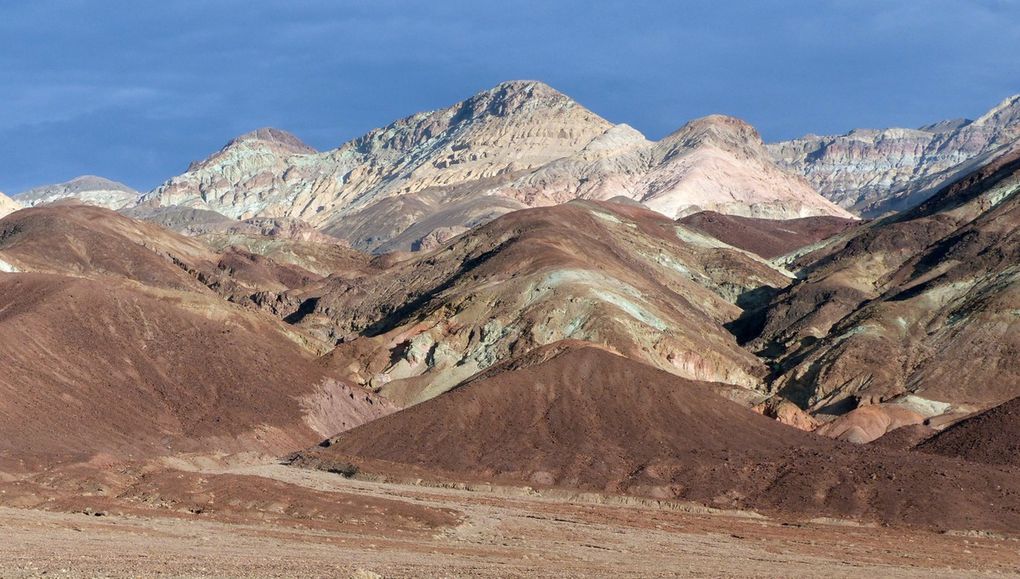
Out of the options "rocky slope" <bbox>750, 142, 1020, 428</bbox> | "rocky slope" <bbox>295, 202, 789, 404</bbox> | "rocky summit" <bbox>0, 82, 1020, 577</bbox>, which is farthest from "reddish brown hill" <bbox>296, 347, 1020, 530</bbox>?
A: "rocky slope" <bbox>750, 142, 1020, 428</bbox>

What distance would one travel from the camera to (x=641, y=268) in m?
164

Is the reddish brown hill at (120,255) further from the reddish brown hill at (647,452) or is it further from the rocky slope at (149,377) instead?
the reddish brown hill at (647,452)

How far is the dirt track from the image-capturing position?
44.7 metres

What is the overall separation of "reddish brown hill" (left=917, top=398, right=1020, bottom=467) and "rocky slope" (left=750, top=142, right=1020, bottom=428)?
16.4 m

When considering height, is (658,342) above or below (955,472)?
above

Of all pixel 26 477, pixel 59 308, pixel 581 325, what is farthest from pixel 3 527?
pixel 581 325

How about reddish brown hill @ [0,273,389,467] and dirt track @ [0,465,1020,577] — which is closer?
dirt track @ [0,465,1020,577]

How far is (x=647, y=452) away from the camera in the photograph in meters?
88.9

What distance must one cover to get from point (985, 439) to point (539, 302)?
46785 millimetres

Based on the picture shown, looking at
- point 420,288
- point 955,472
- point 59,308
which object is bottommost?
point 955,472

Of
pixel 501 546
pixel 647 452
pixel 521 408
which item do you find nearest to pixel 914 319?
pixel 521 408

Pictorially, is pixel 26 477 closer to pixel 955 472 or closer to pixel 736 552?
pixel 736 552

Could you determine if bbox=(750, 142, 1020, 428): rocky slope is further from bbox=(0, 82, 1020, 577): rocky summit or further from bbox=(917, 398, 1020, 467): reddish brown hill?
bbox=(917, 398, 1020, 467): reddish brown hill

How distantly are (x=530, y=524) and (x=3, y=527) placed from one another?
83.4ft
